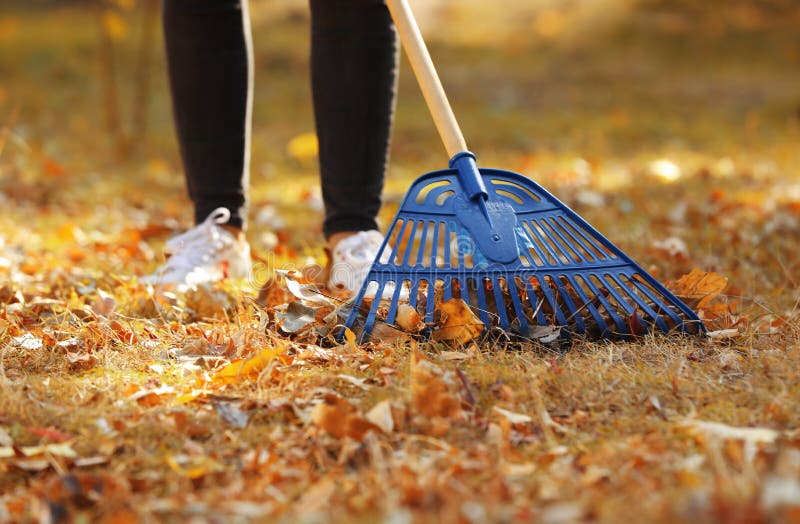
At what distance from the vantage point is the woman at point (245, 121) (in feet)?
6.46

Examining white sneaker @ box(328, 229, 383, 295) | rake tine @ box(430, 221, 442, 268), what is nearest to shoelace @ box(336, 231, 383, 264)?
white sneaker @ box(328, 229, 383, 295)

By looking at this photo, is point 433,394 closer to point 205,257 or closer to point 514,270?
point 514,270

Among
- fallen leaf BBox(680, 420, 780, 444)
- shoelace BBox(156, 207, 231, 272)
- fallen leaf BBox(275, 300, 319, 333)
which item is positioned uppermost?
shoelace BBox(156, 207, 231, 272)

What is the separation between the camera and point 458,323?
1.52 metres

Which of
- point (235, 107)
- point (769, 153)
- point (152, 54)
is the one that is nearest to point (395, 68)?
point (235, 107)

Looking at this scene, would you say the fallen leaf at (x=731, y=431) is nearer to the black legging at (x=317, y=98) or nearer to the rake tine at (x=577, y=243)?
the rake tine at (x=577, y=243)

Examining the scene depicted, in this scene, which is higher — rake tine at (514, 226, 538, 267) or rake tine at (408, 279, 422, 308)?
rake tine at (514, 226, 538, 267)

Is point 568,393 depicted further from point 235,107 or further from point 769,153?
point 769,153

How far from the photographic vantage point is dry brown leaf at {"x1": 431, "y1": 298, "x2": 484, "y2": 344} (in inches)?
59.3

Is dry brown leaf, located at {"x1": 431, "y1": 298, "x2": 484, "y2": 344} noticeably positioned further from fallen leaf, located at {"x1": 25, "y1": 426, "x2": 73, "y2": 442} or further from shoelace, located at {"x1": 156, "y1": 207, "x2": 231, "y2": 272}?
shoelace, located at {"x1": 156, "y1": 207, "x2": 231, "y2": 272}

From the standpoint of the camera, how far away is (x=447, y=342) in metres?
1.54

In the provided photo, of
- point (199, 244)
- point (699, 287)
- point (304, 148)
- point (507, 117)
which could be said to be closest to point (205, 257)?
point (199, 244)

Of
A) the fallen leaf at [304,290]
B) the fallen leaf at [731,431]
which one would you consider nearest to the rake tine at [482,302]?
the fallen leaf at [304,290]

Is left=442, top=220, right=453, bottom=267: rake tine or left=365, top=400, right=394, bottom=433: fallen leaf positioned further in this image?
left=442, top=220, right=453, bottom=267: rake tine
